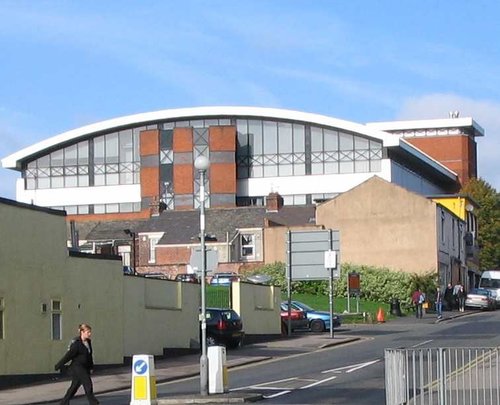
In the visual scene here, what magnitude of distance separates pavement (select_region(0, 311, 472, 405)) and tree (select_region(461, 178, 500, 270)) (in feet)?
184

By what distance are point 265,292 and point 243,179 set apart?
59.2 meters

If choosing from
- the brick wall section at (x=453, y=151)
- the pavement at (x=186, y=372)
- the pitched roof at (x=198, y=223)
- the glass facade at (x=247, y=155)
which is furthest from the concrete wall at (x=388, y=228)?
the brick wall section at (x=453, y=151)

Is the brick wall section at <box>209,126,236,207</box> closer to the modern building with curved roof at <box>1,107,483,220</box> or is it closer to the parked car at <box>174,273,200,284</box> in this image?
the modern building with curved roof at <box>1,107,483,220</box>

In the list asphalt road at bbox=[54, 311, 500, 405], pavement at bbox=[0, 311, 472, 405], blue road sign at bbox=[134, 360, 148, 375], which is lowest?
pavement at bbox=[0, 311, 472, 405]

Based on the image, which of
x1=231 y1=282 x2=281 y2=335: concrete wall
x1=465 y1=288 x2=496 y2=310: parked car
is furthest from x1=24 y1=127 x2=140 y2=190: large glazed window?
x1=231 y1=282 x2=281 y2=335: concrete wall

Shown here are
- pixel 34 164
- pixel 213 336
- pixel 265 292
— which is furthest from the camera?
pixel 34 164

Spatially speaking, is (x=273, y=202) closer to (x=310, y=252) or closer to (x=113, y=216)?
(x=113, y=216)

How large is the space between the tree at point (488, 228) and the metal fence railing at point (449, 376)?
8875cm

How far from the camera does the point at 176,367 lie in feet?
115

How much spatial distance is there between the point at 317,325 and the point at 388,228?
2998 centimetres

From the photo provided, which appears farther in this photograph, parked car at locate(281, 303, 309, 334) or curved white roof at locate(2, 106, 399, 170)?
curved white roof at locate(2, 106, 399, 170)

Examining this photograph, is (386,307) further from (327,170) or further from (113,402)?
(113,402)

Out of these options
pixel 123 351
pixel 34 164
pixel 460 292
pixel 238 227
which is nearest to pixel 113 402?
pixel 123 351

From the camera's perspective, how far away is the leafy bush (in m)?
75.6
